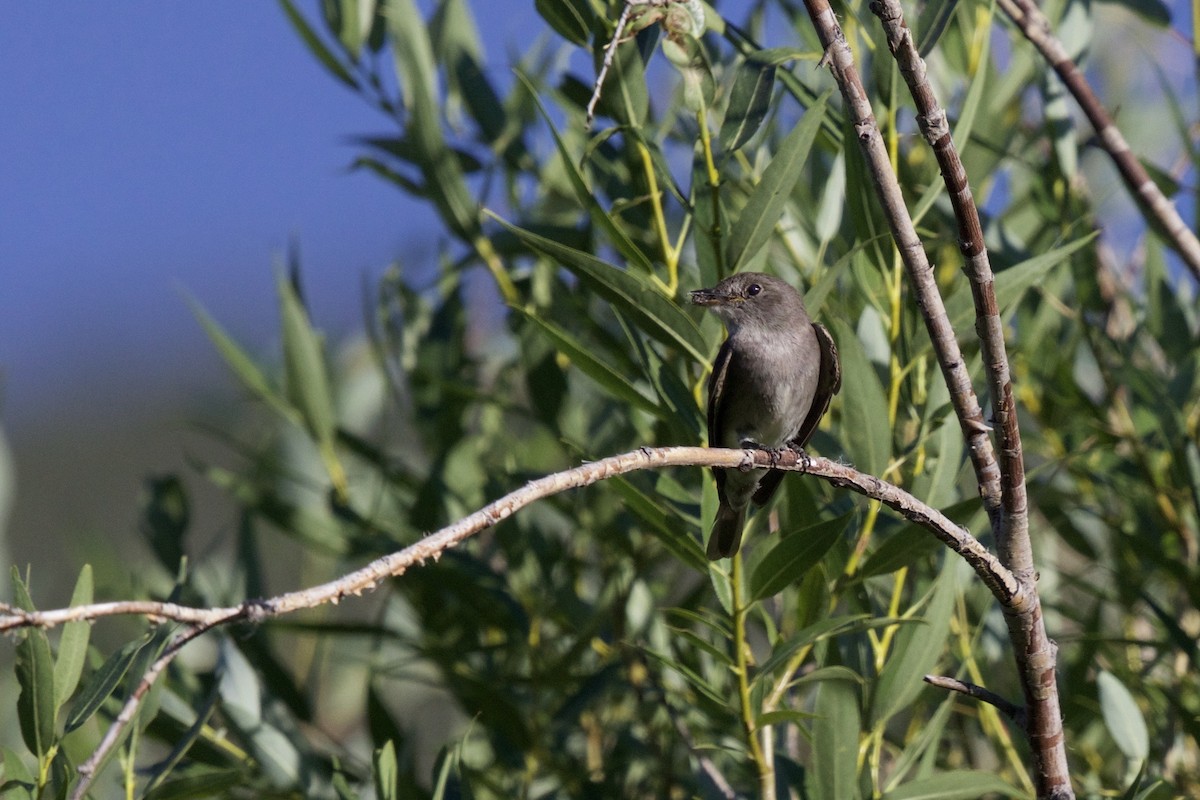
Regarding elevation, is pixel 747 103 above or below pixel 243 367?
above

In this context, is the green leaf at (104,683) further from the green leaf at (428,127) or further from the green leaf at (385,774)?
the green leaf at (428,127)

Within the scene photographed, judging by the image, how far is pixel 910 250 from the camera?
79.0 inches

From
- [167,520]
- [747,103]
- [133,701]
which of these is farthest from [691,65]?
[167,520]

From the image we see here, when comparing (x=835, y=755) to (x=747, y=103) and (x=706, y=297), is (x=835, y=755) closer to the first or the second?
Answer: (x=706, y=297)

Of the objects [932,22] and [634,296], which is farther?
[932,22]

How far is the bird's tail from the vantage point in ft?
8.45

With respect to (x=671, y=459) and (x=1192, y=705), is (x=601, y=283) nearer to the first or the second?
(x=671, y=459)

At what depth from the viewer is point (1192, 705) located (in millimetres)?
3035

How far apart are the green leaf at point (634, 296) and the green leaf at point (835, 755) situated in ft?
2.22

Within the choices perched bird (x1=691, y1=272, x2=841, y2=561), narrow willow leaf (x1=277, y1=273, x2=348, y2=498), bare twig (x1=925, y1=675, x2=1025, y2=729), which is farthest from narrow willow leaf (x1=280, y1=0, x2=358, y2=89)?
bare twig (x1=925, y1=675, x2=1025, y2=729)

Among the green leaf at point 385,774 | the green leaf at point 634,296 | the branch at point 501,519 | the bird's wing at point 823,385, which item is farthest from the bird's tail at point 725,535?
the bird's wing at point 823,385

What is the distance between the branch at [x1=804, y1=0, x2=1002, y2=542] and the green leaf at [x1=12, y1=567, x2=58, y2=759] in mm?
1448

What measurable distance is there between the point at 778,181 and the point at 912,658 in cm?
89

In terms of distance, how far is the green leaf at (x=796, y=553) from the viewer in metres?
2.34
